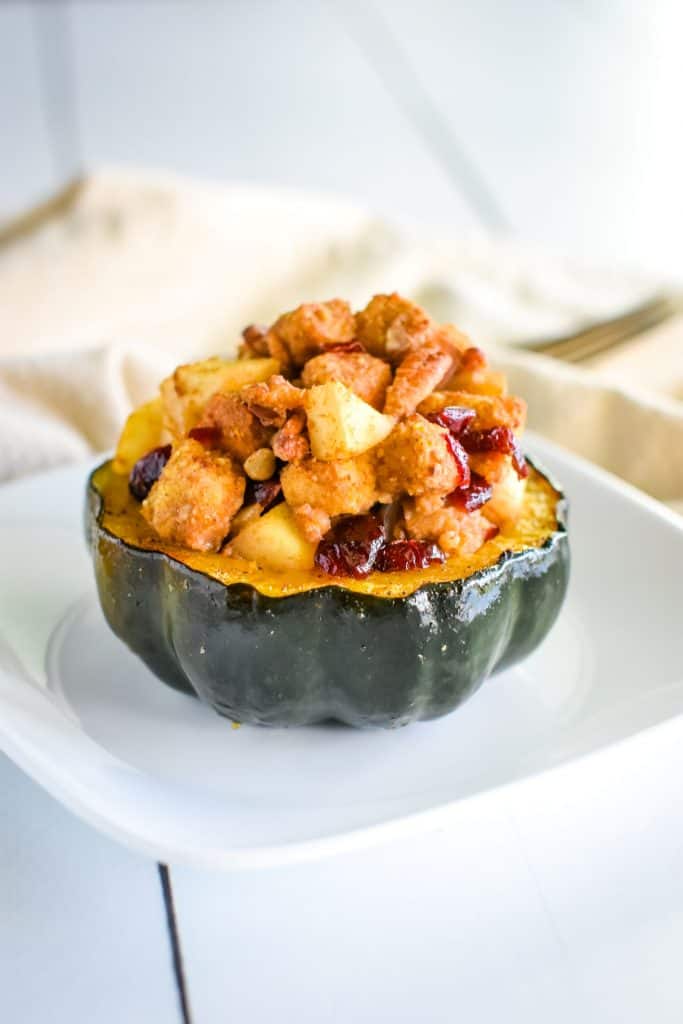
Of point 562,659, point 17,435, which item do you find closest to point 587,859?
point 562,659

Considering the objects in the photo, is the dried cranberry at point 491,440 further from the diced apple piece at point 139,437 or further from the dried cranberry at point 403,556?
the diced apple piece at point 139,437

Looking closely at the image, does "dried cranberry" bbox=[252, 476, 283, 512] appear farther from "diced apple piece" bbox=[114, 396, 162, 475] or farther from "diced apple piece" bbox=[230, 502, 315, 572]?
"diced apple piece" bbox=[114, 396, 162, 475]

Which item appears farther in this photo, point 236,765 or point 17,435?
point 17,435

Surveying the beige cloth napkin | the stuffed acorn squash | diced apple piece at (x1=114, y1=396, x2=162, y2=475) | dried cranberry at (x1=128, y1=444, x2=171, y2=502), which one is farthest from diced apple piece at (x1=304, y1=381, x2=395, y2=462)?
the beige cloth napkin

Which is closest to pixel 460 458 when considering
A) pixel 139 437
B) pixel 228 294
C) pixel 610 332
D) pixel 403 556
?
pixel 403 556

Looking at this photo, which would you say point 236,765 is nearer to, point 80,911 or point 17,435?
point 80,911
